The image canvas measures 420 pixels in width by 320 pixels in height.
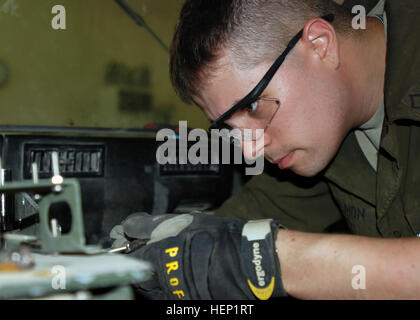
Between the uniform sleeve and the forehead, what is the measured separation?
1.66ft

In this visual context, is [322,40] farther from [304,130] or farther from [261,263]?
[261,263]

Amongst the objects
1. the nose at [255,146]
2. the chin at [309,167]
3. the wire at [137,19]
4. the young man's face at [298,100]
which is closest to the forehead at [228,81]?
the young man's face at [298,100]

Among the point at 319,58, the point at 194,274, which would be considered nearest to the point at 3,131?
the point at 194,274

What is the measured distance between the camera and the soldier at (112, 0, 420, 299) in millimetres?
711

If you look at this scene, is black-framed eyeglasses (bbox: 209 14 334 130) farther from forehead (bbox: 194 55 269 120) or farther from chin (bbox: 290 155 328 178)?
chin (bbox: 290 155 328 178)

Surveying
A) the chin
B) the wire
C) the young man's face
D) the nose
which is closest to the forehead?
the young man's face

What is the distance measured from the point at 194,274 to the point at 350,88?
0.62m

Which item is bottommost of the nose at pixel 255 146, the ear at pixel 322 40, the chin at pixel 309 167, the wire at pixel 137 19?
the chin at pixel 309 167

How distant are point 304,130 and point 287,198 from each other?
1.65 feet

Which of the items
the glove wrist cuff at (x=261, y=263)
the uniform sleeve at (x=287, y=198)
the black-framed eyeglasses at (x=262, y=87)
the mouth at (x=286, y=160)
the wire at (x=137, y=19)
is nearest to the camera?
the glove wrist cuff at (x=261, y=263)

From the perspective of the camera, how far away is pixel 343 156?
1.25 metres

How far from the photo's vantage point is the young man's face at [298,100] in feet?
3.08

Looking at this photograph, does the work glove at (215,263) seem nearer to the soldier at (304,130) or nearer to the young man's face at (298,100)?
the soldier at (304,130)

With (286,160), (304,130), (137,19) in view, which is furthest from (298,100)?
(137,19)
